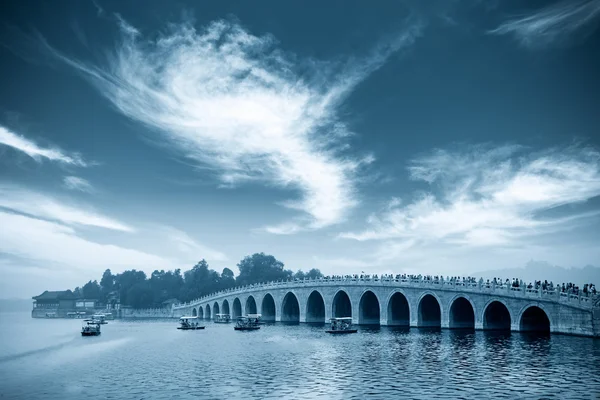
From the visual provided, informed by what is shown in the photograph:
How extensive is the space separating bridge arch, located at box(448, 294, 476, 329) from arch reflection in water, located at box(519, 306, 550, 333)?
7.47m

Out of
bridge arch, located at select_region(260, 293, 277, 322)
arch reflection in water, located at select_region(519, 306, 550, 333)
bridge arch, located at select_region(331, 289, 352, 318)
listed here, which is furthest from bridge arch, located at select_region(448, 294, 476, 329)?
bridge arch, located at select_region(260, 293, 277, 322)

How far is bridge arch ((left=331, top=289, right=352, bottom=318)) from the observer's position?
72.4 meters

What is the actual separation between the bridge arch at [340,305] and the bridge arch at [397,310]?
8.49m

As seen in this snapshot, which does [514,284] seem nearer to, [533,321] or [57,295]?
[533,321]

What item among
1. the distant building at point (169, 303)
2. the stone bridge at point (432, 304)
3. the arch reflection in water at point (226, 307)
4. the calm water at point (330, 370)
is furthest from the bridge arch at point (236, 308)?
the calm water at point (330, 370)

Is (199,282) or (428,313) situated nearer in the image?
(428,313)

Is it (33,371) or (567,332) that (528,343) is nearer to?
(567,332)

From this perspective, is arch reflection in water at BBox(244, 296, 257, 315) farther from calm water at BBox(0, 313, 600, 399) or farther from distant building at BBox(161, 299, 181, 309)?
→ distant building at BBox(161, 299, 181, 309)

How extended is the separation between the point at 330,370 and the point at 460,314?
2934 centimetres

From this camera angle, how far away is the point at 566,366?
2834 cm

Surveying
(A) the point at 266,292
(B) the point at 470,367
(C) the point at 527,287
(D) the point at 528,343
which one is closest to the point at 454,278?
(C) the point at 527,287

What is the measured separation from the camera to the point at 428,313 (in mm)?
60031

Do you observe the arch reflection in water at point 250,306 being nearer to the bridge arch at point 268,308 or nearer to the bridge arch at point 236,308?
the bridge arch at point 236,308

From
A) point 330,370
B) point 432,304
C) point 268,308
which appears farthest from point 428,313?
point 268,308
